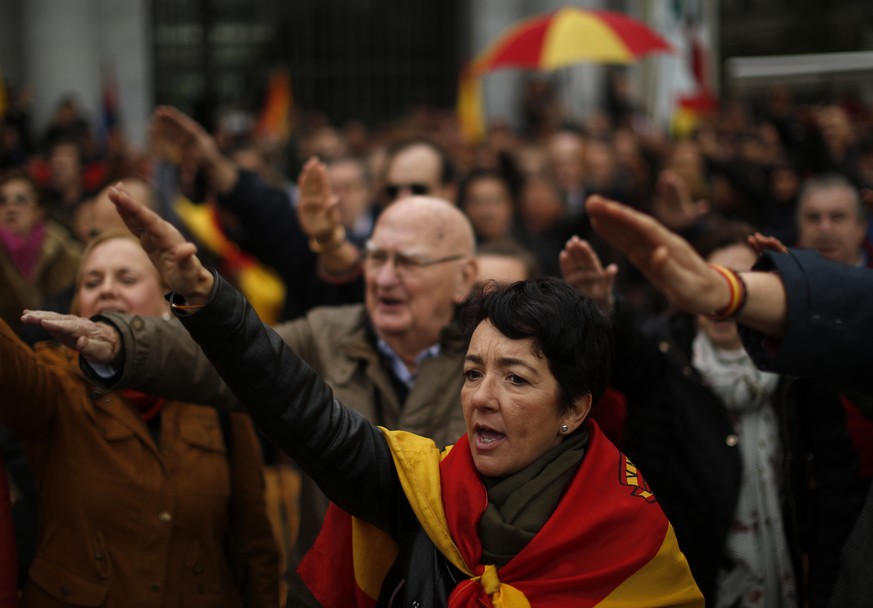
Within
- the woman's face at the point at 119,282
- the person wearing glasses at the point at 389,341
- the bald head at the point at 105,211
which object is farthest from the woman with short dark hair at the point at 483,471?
the bald head at the point at 105,211

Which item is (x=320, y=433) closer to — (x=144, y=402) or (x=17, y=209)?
(x=144, y=402)

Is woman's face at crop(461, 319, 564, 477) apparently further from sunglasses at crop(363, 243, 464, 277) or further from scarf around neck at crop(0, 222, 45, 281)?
scarf around neck at crop(0, 222, 45, 281)

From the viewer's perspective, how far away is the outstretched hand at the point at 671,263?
92.4 inches

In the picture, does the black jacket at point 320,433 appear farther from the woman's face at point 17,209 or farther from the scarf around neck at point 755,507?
the woman's face at point 17,209

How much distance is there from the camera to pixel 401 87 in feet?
68.9

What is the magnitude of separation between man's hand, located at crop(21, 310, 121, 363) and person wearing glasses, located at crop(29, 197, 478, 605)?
0.03 m

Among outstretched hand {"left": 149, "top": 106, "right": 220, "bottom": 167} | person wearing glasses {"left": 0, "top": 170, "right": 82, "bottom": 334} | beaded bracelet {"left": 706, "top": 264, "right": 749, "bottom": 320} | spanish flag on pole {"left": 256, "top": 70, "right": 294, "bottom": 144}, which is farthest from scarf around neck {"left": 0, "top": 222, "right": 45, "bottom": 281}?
spanish flag on pole {"left": 256, "top": 70, "right": 294, "bottom": 144}

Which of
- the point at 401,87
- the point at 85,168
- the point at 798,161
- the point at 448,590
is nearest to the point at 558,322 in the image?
the point at 448,590

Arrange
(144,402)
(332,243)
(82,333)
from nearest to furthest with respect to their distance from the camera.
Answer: (82,333)
(144,402)
(332,243)

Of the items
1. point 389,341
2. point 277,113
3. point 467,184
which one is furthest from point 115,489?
point 277,113

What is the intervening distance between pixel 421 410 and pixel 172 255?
4.14ft

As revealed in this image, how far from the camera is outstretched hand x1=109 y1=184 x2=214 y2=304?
2516 mm

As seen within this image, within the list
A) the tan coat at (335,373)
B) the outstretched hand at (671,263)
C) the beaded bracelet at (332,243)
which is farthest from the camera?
the beaded bracelet at (332,243)

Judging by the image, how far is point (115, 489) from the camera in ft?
10.9
